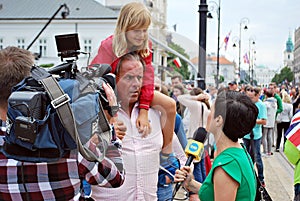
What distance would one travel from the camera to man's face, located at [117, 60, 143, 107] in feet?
7.00

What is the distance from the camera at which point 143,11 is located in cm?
210

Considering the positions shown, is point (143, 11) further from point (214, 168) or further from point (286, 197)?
point (286, 197)

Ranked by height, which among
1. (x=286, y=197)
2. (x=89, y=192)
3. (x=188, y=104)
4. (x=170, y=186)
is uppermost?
(x=188, y=104)

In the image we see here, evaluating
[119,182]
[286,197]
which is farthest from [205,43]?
[119,182]

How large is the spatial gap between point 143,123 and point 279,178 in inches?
280

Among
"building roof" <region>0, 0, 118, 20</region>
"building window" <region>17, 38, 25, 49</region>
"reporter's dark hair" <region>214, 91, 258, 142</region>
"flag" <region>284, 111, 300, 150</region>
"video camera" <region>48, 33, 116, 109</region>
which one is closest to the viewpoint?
"video camera" <region>48, 33, 116, 109</region>

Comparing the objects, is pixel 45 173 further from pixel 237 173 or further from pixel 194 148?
pixel 237 173

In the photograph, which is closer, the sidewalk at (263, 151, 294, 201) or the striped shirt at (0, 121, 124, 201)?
the striped shirt at (0, 121, 124, 201)

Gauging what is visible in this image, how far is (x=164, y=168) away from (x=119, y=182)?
27.7 inches

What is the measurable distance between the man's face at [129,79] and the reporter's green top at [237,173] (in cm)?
69

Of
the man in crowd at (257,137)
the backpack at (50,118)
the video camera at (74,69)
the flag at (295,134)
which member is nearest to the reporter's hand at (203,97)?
the video camera at (74,69)

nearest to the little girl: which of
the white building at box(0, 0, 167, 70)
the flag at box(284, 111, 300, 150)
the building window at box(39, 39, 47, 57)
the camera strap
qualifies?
the camera strap

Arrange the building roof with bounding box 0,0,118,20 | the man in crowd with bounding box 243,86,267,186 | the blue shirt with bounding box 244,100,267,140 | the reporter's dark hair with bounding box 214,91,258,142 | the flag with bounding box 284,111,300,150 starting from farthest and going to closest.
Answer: the building roof with bounding box 0,0,118,20, the blue shirt with bounding box 244,100,267,140, the man in crowd with bounding box 243,86,267,186, the flag with bounding box 284,111,300,150, the reporter's dark hair with bounding box 214,91,258,142

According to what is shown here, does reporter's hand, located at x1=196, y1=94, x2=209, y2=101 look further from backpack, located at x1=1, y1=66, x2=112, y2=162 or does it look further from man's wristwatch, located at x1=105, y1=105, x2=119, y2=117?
backpack, located at x1=1, y1=66, x2=112, y2=162
